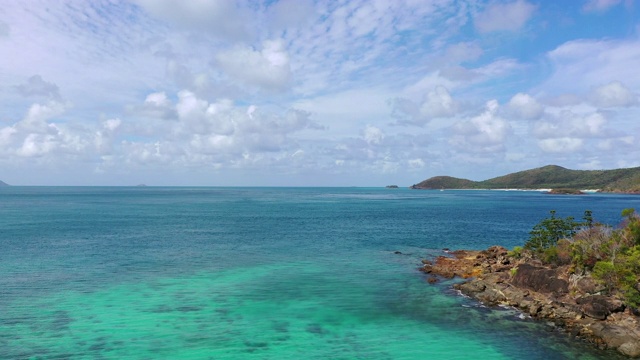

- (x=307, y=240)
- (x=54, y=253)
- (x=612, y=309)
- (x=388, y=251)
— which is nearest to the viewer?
(x=612, y=309)

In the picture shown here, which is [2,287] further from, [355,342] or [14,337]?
[355,342]

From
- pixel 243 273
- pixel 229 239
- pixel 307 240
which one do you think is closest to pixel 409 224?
pixel 307 240

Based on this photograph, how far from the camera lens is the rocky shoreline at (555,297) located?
3187cm

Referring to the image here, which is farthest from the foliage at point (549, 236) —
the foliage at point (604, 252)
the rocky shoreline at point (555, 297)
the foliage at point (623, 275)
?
the foliage at point (623, 275)

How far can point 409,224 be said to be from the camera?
383 ft

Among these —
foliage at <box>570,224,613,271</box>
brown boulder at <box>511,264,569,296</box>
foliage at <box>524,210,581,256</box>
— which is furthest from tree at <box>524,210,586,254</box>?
brown boulder at <box>511,264,569,296</box>

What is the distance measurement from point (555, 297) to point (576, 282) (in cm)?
288

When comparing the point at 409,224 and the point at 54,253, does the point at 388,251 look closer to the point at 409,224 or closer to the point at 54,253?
the point at 409,224

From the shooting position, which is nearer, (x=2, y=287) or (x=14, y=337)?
(x=14, y=337)

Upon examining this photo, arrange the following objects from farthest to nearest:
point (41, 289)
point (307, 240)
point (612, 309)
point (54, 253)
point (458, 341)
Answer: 1. point (307, 240)
2. point (54, 253)
3. point (41, 289)
4. point (612, 309)
5. point (458, 341)

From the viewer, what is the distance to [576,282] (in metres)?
41.0

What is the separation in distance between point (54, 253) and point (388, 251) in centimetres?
5601

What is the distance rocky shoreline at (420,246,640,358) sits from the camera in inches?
1255

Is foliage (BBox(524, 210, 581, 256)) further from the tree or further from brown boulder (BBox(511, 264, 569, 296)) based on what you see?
brown boulder (BBox(511, 264, 569, 296))
